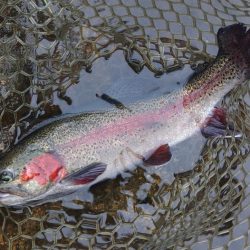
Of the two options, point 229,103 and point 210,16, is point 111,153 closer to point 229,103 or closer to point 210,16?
point 229,103

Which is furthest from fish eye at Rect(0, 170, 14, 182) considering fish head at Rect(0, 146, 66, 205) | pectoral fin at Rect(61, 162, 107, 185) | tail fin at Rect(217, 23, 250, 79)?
tail fin at Rect(217, 23, 250, 79)

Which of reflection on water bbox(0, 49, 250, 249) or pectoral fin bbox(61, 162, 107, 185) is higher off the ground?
pectoral fin bbox(61, 162, 107, 185)

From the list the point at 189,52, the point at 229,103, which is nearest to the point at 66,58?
the point at 189,52

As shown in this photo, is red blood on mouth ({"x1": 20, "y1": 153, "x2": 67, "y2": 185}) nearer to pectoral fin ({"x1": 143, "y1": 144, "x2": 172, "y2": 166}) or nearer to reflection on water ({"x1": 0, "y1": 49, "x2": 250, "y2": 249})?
reflection on water ({"x1": 0, "y1": 49, "x2": 250, "y2": 249})

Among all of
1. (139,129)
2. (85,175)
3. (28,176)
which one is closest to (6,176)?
(28,176)

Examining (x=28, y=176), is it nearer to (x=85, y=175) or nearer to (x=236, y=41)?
(x=85, y=175)

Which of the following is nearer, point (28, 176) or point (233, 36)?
point (28, 176)
